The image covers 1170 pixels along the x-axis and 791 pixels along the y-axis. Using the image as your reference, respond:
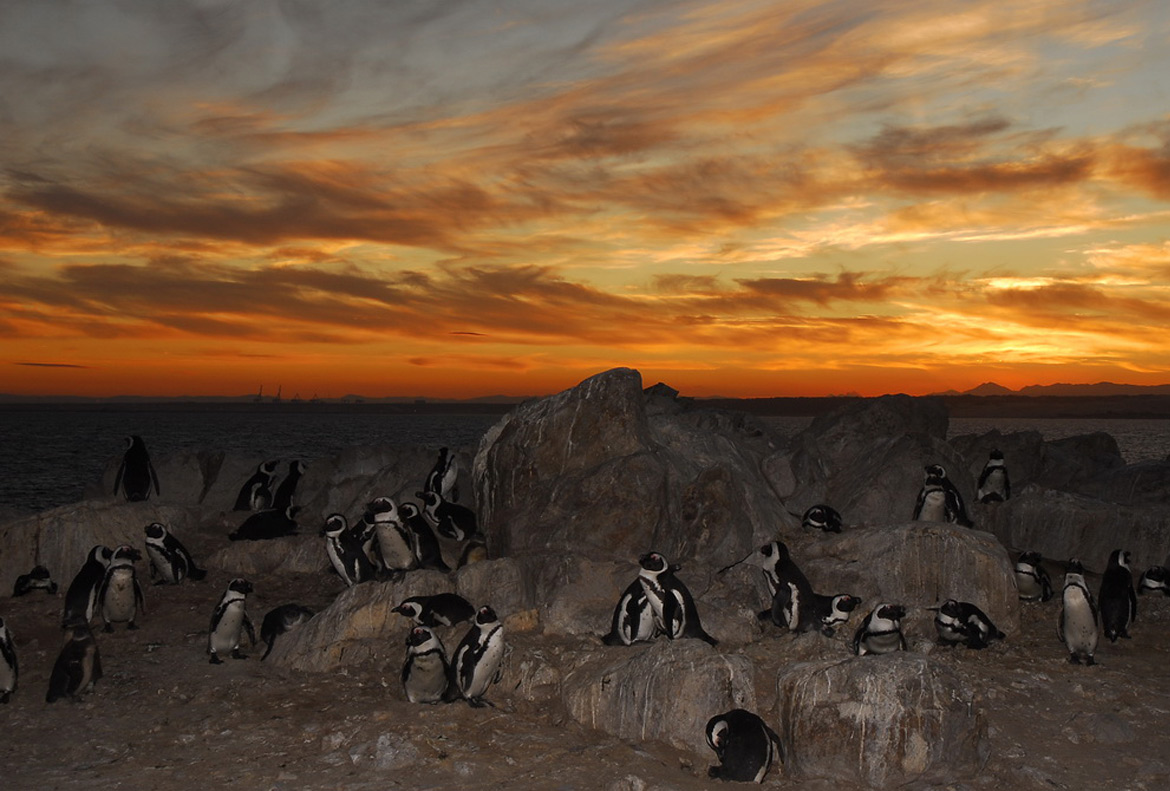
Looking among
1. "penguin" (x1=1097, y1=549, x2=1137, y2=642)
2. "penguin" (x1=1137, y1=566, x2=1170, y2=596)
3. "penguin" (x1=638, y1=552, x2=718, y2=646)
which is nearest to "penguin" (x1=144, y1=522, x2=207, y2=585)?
"penguin" (x1=638, y1=552, x2=718, y2=646)

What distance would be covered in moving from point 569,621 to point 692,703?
3368 mm

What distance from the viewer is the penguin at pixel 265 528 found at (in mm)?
17609

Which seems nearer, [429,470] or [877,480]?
[877,480]

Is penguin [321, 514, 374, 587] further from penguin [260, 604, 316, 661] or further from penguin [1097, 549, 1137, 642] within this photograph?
penguin [1097, 549, 1137, 642]

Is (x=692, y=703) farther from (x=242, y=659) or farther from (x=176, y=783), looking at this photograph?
(x=242, y=659)

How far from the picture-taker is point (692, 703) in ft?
29.4

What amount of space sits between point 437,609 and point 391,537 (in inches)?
131

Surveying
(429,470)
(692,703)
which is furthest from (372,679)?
(429,470)

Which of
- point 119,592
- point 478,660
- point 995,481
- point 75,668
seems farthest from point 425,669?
point 995,481

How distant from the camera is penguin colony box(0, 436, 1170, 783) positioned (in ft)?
33.1

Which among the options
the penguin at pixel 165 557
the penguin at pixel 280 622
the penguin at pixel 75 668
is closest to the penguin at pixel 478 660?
the penguin at pixel 280 622

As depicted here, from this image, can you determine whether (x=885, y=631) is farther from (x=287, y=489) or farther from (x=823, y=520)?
(x=287, y=489)

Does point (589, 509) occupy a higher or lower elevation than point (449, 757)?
higher

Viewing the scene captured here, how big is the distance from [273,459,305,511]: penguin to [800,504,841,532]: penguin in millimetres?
10836
